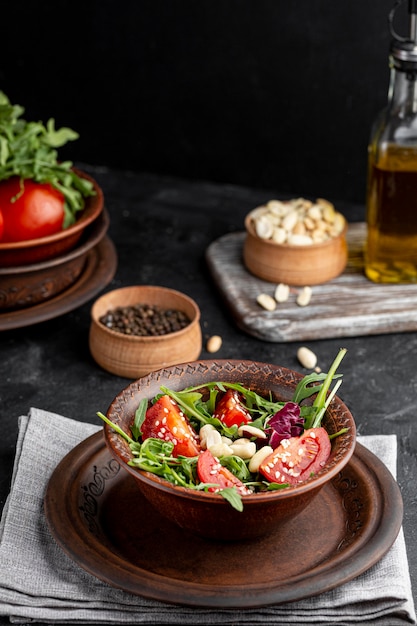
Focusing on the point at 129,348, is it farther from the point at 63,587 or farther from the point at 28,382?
the point at 63,587

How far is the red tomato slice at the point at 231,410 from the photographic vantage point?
3.54 ft

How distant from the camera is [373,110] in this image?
6.53 ft

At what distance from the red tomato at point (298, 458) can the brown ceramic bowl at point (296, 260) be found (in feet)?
2.29

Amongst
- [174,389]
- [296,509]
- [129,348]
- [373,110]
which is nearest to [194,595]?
[296,509]

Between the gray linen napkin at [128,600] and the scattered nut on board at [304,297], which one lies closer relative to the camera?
the gray linen napkin at [128,600]

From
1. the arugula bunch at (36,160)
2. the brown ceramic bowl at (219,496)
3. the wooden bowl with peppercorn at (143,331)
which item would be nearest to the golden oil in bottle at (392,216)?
the wooden bowl with peppercorn at (143,331)

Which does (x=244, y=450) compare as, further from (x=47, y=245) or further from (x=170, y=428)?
(x=47, y=245)

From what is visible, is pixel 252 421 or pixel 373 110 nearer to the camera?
pixel 252 421

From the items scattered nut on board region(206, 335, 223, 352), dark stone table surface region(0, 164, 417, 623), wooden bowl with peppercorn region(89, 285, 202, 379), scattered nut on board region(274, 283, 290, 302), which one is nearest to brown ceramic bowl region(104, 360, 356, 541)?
dark stone table surface region(0, 164, 417, 623)

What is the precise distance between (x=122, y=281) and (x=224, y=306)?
8.3 inches

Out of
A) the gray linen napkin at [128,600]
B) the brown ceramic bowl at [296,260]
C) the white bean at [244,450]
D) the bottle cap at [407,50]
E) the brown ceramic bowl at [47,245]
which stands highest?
the bottle cap at [407,50]

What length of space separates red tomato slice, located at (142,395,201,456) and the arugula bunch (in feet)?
2.17

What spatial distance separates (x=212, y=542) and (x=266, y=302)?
67cm

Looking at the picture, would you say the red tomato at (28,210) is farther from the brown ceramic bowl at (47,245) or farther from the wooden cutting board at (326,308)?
the wooden cutting board at (326,308)
